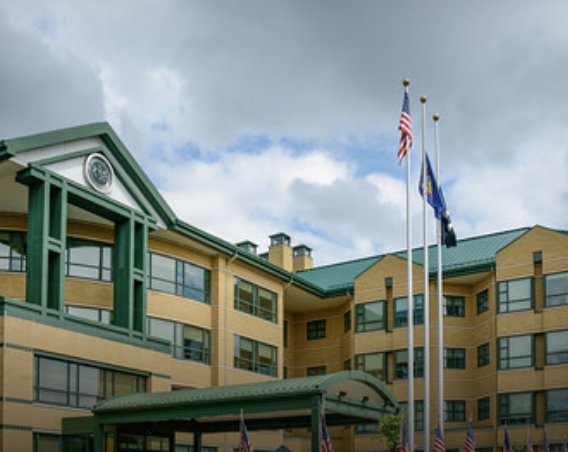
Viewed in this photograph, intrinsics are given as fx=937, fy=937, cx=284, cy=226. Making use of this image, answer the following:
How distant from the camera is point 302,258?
204ft

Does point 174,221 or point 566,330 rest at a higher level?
point 174,221

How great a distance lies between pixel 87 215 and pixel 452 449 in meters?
21.2

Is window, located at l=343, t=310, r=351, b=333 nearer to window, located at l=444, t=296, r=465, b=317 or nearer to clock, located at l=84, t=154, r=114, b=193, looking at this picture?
window, located at l=444, t=296, r=465, b=317

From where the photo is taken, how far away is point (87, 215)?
36312mm

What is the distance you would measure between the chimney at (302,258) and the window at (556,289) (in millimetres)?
21262

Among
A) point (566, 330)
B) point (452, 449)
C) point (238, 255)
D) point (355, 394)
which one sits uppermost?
point (238, 255)

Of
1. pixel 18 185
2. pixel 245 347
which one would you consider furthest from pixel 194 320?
pixel 18 185

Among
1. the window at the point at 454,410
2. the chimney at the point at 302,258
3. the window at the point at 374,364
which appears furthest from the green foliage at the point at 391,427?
the chimney at the point at 302,258

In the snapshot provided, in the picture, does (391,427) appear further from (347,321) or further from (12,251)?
(12,251)

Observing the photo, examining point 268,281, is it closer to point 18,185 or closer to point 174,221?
point 174,221

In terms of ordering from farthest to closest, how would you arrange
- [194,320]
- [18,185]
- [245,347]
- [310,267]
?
[310,267] → [245,347] → [194,320] → [18,185]

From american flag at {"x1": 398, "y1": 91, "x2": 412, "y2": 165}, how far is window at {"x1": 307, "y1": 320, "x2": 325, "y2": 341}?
20498mm

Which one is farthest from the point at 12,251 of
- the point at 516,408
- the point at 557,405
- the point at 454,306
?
the point at 557,405

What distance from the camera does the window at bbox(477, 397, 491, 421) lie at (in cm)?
4519
